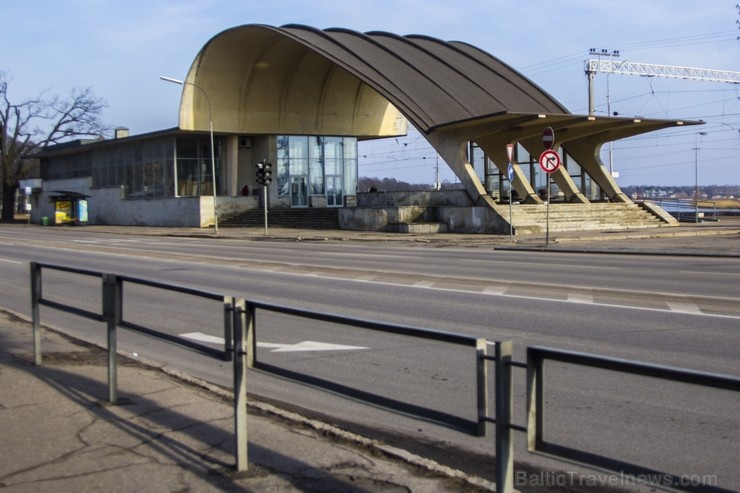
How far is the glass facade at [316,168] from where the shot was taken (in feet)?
209

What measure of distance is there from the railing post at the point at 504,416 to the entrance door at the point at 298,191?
2391 inches

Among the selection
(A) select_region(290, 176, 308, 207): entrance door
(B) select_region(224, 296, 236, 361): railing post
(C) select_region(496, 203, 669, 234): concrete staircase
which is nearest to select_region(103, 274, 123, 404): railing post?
(B) select_region(224, 296, 236, 361): railing post

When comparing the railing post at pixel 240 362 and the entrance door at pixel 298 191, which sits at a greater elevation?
the entrance door at pixel 298 191

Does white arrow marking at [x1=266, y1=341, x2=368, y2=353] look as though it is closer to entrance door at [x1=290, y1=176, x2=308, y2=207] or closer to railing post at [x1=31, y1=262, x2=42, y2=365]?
railing post at [x1=31, y1=262, x2=42, y2=365]

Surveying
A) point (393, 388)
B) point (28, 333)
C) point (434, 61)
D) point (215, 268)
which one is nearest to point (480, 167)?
point (434, 61)

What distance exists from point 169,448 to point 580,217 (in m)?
37.7

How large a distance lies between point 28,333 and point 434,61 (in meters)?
44.6

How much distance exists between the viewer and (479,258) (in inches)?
920

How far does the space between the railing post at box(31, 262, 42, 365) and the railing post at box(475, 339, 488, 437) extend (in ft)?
19.4

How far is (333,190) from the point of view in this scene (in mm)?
66250

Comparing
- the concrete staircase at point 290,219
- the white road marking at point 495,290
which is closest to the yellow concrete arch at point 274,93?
the concrete staircase at point 290,219

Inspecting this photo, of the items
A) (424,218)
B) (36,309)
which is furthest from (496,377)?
(424,218)

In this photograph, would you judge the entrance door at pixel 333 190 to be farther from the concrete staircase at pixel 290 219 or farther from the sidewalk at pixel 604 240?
the sidewalk at pixel 604 240

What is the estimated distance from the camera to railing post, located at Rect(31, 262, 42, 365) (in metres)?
8.46
